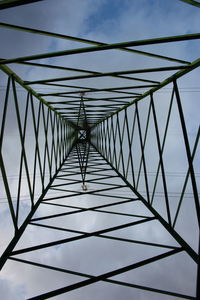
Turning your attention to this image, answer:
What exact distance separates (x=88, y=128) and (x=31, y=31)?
49.9 feet

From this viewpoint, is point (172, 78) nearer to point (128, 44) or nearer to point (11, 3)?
point (128, 44)

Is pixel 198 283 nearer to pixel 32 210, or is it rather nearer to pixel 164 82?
pixel 32 210

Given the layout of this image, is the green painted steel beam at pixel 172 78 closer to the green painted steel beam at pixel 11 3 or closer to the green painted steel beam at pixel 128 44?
the green painted steel beam at pixel 128 44

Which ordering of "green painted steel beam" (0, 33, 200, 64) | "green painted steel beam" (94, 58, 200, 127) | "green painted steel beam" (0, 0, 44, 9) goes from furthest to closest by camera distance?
"green painted steel beam" (94, 58, 200, 127)
"green painted steel beam" (0, 33, 200, 64)
"green painted steel beam" (0, 0, 44, 9)

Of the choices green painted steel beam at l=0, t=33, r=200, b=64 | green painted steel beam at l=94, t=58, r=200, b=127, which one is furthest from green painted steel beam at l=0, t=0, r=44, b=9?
green painted steel beam at l=94, t=58, r=200, b=127

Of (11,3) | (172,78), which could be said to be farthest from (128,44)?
(172,78)

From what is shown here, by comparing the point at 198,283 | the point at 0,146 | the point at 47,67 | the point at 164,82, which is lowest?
the point at 198,283

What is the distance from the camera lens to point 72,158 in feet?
42.9

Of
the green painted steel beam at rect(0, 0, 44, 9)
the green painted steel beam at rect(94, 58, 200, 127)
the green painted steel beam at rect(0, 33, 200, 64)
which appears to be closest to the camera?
the green painted steel beam at rect(0, 0, 44, 9)

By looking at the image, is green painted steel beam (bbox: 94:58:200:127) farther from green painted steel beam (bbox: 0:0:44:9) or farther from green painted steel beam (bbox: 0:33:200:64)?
green painted steel beam (bbox: 0:0:44:9)

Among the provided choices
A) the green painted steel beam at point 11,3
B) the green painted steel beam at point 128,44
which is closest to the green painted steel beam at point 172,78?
the green painted steel beam at point 128,44

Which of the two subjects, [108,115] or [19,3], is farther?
[108,115]

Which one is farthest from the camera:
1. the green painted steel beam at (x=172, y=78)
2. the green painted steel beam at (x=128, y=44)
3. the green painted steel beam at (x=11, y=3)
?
the green painted steel beam at (x=172, y=78)

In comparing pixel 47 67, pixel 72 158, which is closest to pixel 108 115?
pixel 72 158
